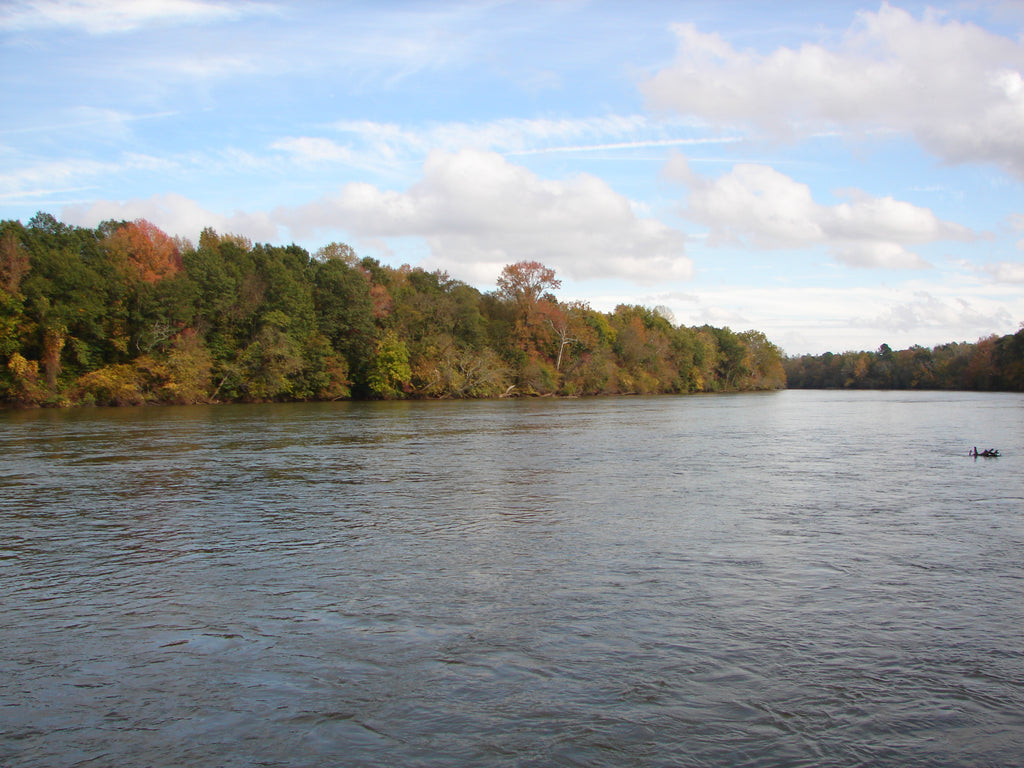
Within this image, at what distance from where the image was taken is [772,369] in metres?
149

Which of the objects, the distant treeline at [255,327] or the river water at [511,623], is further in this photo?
the distant treeline at [255,327]

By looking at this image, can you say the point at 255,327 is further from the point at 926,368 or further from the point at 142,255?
the point at 926,368

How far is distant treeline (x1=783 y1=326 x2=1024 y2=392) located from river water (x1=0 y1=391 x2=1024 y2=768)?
115 meters

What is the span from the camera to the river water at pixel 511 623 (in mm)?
6148

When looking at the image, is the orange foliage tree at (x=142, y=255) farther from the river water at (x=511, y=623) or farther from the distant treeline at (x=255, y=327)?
the river water at (x=511, y=623)

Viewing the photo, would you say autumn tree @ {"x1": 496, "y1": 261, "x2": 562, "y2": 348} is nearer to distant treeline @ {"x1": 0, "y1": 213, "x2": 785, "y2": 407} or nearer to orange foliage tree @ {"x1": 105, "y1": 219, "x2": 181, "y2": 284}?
distant treeline @ {"x1": 0, "y1": 213, "x2": 785, "y2": 407}

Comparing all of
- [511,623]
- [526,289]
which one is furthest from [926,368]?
[511,623]

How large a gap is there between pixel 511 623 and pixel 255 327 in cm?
6986

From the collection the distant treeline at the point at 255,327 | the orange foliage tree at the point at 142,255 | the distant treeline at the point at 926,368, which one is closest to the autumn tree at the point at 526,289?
the distant treeline at the point at 255,327

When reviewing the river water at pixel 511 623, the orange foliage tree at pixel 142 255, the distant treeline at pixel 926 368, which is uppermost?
the orange foliage tree at pixel 142 255

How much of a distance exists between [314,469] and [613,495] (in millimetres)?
9909

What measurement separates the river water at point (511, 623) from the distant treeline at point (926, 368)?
115393mm

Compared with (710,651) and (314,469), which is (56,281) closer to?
(314,469)

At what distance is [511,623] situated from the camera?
8.67 metres
